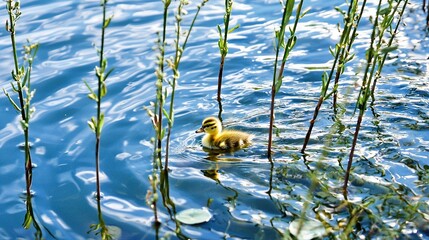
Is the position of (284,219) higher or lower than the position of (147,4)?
lower

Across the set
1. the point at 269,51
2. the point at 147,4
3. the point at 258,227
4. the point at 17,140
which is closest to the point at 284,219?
the point at 258,227

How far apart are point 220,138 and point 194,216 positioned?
1.48 metres

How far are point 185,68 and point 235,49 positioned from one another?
0.95m

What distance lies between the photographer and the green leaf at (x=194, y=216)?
255 inches

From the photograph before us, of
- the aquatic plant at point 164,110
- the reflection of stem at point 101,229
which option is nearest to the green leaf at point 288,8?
the aquatic plant at point 164,110

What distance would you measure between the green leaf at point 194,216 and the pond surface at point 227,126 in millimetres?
59

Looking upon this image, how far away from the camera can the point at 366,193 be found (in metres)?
6.85

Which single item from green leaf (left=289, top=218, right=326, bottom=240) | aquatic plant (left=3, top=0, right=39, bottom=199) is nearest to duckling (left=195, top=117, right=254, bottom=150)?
green leaf (left=289, top=218, right=326, bottom=240)

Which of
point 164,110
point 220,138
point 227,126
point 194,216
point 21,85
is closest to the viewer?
point 164,110

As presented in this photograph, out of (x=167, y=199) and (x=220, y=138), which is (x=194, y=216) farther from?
(x=220, y=138)

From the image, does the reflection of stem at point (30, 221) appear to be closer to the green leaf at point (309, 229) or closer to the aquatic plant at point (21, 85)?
the aquatic plant at point (21, 85)

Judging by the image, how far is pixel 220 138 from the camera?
787cm

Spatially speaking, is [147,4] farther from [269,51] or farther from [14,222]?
[14,222]

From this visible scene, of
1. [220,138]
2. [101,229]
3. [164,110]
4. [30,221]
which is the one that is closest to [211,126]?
[220,138]
